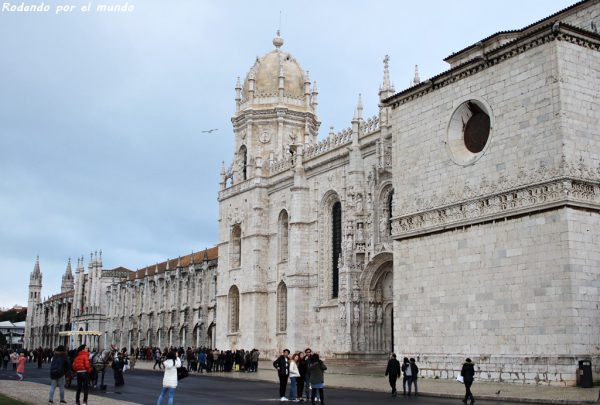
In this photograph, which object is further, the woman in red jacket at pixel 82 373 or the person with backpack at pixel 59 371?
the person with backpack at pixel 59 371

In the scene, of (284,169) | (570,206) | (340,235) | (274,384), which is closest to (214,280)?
(284,169)

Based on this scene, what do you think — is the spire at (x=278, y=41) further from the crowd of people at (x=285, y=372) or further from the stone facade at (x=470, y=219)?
the crowd of people at (x=285, y=372)

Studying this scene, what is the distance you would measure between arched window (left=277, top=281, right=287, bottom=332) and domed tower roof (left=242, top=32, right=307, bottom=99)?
545 inches

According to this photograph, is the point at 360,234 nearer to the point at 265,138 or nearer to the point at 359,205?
the point at 359,205

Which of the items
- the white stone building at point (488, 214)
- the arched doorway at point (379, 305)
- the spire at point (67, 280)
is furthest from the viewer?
the spire at point (67, 280)

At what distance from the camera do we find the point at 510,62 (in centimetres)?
2261

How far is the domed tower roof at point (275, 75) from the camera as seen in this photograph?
49250 millimetres

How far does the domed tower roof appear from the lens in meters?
49.2

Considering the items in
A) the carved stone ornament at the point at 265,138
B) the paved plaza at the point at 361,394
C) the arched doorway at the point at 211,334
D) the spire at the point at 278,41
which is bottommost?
the paved plaza at the point at 361,394

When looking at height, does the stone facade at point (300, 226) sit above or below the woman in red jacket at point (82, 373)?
above

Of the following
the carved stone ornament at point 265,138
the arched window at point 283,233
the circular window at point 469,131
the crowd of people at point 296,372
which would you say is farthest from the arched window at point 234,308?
the crowd of people at point 296,372

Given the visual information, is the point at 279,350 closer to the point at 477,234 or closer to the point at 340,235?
the point at 340,235

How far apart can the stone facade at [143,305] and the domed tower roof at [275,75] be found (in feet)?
55.8

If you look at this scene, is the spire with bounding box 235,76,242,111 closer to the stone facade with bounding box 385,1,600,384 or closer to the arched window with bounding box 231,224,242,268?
the arched window with bounding box 231,224,242,268
